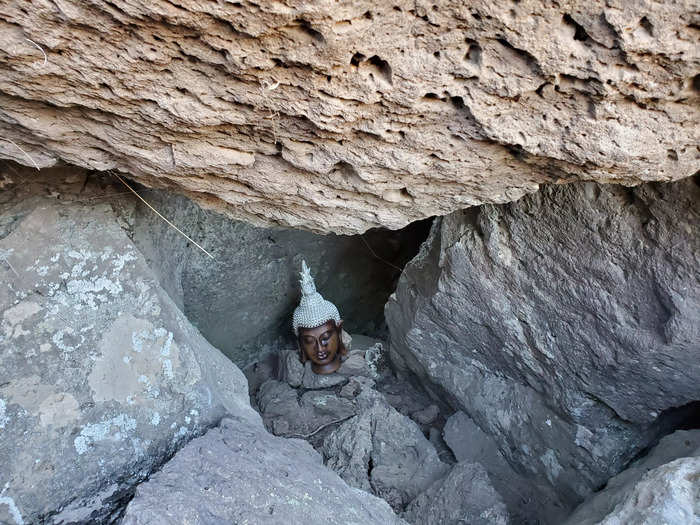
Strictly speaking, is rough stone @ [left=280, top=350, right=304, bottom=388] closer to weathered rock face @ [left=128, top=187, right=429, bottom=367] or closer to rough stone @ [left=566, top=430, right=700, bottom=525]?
weathered rock face @ [left=128, top=187, right=429, bottom=367]

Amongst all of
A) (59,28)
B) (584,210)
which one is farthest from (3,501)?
(584,210)

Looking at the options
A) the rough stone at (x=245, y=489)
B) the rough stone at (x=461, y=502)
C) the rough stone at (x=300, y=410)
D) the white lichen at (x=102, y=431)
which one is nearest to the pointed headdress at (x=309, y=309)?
the rough stone at (x=300, y=410)

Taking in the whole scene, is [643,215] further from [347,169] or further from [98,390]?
[98,390]

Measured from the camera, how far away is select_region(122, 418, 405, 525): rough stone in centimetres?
119

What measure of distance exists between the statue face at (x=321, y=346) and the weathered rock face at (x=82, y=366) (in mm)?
973

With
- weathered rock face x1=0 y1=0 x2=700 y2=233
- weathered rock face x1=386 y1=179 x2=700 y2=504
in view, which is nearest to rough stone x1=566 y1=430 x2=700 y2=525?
weathered rock face x1=386 y1=179 x2=700 y2=504

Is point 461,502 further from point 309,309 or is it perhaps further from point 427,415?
point 309,309

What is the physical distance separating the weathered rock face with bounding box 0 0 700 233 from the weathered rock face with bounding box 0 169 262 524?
1.20 feet

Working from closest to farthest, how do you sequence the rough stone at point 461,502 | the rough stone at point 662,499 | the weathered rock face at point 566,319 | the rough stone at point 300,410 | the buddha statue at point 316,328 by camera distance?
1. the rough stone at point 662,499
2. the weathered rock face at point 566,319
3. the rough stone at point 461,502
4. the rough stone at point 300,410
5. the buddha statue at point 316,328

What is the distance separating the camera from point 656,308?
152cm

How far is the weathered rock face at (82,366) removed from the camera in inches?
52.1

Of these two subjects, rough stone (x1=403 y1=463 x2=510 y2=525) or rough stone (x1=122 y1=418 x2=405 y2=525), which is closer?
rough stone (x1=122 y1=418 x2=405 y2=525)

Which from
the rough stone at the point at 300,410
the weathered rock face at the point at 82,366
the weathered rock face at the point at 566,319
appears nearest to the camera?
the weathered rock face at the point at 82,366

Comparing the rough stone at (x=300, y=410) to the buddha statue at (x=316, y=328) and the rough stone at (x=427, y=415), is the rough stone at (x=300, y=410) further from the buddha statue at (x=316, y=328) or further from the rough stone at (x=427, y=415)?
the rough stone at (x=427, y=415)
